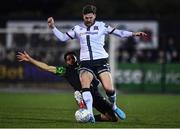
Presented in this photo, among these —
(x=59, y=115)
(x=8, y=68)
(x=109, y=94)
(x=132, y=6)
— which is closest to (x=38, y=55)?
(x=8, y=68)

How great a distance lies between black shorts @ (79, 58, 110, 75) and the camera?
15180 mm

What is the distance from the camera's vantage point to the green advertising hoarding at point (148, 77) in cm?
3250

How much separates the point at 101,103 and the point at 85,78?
71 cm

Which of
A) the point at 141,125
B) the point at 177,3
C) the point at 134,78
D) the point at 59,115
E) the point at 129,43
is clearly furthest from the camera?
the point at 177,3

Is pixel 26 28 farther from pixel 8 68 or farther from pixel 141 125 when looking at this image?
pixel 141 125

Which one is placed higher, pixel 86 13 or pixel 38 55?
pixel 86 13

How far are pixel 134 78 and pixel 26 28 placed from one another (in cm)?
664

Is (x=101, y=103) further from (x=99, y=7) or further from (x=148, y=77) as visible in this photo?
(x=99, y=7)

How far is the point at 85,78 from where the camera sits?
15.0m

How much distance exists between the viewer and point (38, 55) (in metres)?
33.7

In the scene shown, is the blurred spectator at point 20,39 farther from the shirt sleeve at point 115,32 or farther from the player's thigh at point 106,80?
the player's thigh at point 106,80

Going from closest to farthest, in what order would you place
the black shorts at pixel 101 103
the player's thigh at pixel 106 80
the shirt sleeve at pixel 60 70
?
the player's thigh at pixel 106 80 < the black shorts at pixel 101 103 < the shirt sleeve at pixel 60 70

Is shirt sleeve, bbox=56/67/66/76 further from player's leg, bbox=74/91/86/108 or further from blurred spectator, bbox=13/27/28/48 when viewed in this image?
blurred spectator, bbox=13/27/28/48

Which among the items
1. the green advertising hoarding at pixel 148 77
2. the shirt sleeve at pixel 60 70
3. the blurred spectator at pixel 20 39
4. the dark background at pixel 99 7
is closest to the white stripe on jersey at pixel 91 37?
the shirt sleeve at pixel 60 70
